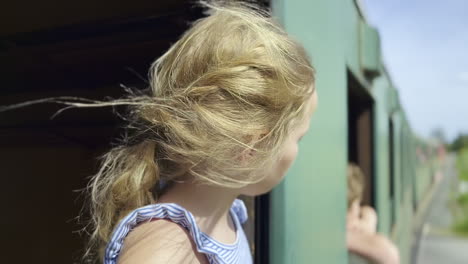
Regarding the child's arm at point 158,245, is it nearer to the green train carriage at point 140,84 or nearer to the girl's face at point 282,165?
the girl's face at point 282,165

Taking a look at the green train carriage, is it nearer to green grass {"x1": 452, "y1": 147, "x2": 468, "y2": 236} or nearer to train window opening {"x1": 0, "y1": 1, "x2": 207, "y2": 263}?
train window opening {"x1": 0, "y1": 1, "x2": 207, "y2": 263}

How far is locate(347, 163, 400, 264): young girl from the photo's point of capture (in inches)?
84.4

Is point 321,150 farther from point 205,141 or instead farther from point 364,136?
point 364,136

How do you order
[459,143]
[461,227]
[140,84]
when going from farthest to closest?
[459,143], [461,227], [140,84]

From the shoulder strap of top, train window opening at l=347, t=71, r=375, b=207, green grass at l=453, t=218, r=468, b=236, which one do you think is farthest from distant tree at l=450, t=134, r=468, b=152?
the shoulder strap of top

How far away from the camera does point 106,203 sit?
0.93m

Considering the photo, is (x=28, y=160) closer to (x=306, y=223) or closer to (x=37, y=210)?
(x=37, y=210)

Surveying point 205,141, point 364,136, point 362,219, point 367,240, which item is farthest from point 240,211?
point 364,136

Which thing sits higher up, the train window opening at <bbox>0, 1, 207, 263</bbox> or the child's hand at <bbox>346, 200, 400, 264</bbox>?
the train window opening at <bbox>0, 1, 207, 263</bbox>

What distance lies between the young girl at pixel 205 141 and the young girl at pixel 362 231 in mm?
1354

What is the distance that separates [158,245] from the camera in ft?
2.47

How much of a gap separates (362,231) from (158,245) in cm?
170

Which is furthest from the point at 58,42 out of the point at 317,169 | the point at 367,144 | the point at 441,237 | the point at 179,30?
the point at 441,237

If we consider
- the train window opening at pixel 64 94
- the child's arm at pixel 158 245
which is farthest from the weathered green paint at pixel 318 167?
the train window opening at pixel 64 94
